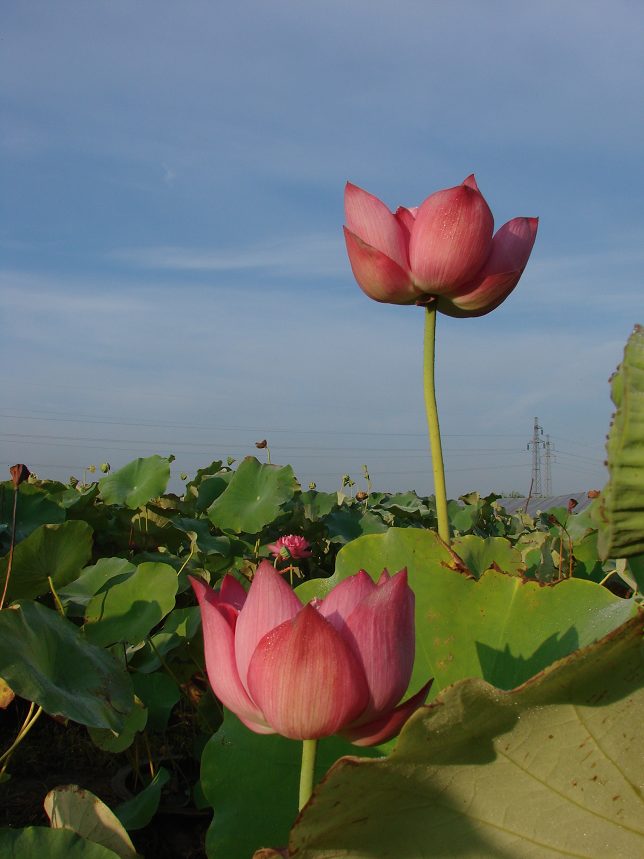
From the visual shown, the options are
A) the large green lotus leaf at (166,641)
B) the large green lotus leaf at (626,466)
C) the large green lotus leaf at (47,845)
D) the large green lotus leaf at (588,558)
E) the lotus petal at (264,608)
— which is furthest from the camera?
the large green lotus leaf at (588,558)

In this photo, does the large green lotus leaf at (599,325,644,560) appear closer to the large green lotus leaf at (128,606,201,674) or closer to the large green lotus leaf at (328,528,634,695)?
the large green lotus leaf at (328,528,634,695)

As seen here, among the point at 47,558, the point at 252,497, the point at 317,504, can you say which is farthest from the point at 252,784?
the point at 317,504

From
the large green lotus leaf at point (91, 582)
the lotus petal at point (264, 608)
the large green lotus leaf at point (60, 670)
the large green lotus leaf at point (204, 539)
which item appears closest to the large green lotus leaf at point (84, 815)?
the large green lotus leaf at point (60, 670)

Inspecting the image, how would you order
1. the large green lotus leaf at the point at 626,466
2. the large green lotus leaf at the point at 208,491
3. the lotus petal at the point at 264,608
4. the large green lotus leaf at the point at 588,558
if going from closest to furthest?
the large green lotus leaf at the point at 626,466, the lotus petal at the point at 264,608, the large green lotus leaf at the point at 588,558, the large green lotus leaf at the point at 208,491

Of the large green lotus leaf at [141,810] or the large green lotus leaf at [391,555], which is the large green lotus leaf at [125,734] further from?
the large green lotus leaf at [391,555]

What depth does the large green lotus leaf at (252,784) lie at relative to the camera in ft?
2.33

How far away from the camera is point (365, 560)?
2.66 ft

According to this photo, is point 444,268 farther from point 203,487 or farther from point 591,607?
point 203,487

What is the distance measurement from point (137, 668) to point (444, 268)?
0.77 m

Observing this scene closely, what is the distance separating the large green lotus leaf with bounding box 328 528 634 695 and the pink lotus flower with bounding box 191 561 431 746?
192 millimetres

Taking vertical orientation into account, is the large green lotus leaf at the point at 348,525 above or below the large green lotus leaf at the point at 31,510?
below

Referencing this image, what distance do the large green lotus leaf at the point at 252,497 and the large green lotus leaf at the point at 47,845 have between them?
1.37m

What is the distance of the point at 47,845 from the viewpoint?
2.22 ft

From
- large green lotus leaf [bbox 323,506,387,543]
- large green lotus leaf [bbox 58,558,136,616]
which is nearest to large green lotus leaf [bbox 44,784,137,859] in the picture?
large green lotus leaf [bbox 58,558,136,616]
